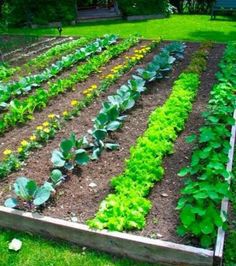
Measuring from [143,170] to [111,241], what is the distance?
1.08 metres

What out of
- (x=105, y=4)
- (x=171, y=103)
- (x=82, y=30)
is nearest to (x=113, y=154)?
(x=171, y=103)

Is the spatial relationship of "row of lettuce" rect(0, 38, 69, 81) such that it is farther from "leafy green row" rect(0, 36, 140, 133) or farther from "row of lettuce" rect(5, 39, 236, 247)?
"row of lettuce" rect(5, 39, 236, 247)

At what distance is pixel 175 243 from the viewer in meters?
3.50

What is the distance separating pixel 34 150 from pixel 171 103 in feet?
7.39

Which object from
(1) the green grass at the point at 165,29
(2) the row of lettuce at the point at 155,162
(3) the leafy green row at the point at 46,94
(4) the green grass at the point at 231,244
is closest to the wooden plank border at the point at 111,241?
(2) the row of lettuce at the point at 155,162

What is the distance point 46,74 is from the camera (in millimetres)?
8039

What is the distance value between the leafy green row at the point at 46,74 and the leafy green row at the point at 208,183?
3383 millimetres

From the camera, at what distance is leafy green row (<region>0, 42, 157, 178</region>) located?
15.9 feet

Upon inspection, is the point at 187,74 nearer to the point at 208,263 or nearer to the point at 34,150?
the point at 34,150

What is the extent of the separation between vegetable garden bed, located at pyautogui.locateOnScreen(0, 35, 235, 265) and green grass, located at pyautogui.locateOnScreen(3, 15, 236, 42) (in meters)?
5.11

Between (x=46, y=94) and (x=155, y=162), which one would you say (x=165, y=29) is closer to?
(x=46, y=94)

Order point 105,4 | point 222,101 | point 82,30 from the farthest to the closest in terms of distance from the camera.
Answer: point 105,4 < point 82,30 < point 222,101

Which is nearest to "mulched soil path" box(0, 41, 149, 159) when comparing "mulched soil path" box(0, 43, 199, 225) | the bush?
"mulched soil path" box(0, 43, 199, 225)

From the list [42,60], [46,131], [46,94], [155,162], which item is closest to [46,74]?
[46,94]
